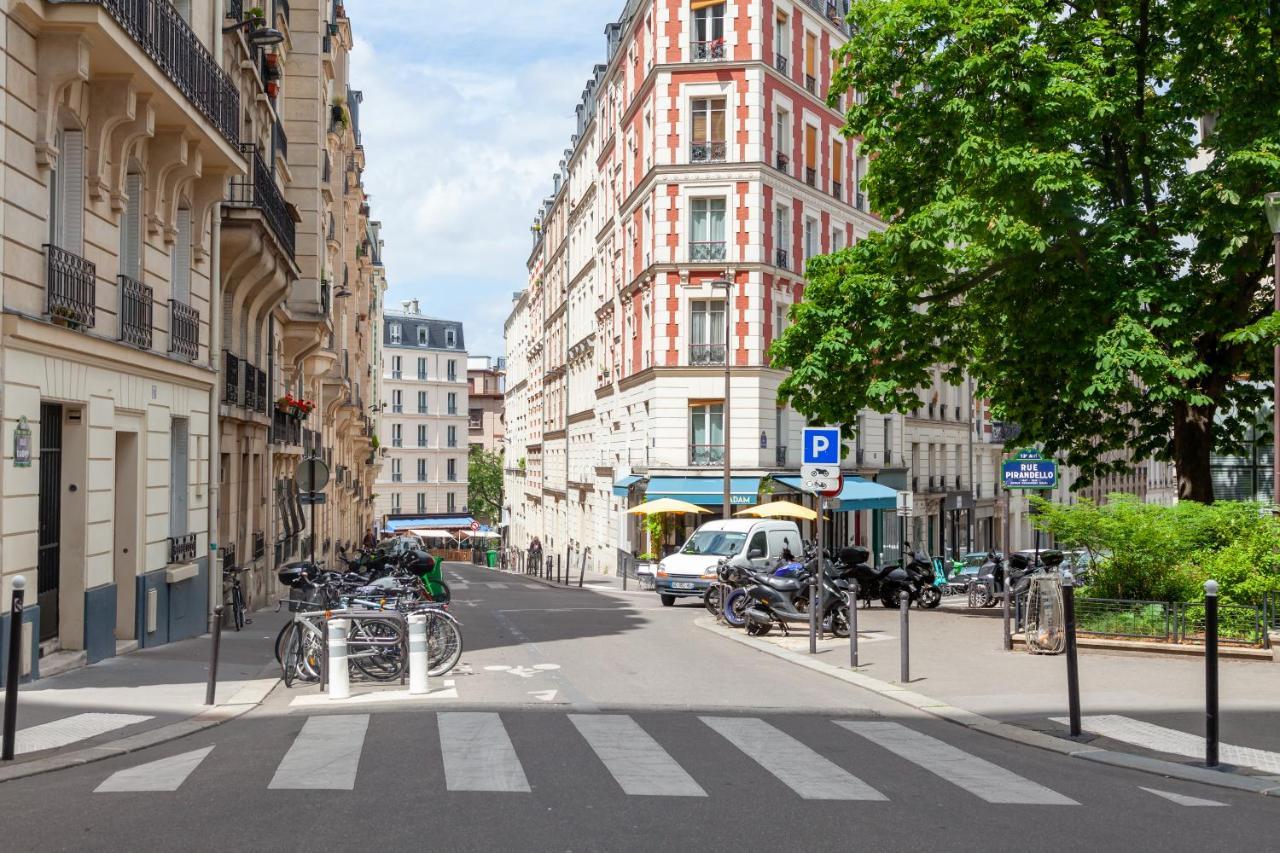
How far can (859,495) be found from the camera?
42844mm

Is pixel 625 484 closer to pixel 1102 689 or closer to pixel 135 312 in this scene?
pixel 135 312

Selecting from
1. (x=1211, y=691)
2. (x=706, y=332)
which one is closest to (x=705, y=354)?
(x=706, y=332)

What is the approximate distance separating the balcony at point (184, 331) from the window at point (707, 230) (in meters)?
25.1

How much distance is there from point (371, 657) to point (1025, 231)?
1159 centimetres

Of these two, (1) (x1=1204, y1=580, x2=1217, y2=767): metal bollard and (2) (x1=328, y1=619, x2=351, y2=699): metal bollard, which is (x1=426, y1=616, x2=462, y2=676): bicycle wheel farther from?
(1) (x1=1204, y1=580, x2=1217, y2=767): metal bollard

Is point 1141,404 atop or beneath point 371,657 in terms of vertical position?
atop

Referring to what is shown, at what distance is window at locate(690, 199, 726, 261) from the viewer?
42.9 m

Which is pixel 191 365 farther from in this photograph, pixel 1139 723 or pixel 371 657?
pixel 1139 723

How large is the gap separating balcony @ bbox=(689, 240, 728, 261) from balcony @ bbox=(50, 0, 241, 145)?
79.2ft

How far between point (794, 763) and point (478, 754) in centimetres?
223

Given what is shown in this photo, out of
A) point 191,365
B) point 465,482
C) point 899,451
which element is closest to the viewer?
point 191,365

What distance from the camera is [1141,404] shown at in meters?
21.0

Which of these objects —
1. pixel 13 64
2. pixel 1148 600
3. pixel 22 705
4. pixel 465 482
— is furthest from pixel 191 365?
pixel 465 482

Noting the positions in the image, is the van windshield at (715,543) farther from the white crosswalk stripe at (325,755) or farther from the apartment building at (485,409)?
the apartment building at (485,409)
